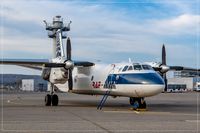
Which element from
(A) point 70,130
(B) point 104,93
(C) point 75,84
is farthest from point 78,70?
(A) point 70,130

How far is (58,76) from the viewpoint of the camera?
26.0m

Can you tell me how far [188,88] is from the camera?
107875 mm

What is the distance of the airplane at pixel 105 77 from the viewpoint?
19750 millimetres

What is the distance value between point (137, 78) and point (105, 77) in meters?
3.82

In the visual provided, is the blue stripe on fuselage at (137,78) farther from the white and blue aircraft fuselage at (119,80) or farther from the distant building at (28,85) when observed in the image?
the distant building at (28,85)

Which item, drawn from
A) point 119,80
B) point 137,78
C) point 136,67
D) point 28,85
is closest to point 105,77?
point 119,80

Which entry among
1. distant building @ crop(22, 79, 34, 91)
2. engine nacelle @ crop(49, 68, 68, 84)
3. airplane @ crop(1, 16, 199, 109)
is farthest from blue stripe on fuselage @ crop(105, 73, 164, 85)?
distant building @ crop(22, 79, 34, 91)

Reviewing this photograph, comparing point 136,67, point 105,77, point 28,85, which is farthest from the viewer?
point 28,85

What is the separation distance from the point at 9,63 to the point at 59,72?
336 centimetres

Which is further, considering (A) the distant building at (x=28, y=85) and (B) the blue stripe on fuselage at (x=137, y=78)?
(A) the distant building at (x=28, y=85)

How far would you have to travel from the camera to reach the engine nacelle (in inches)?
A: 1005

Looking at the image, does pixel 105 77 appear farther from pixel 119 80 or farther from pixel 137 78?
pixel 137 78

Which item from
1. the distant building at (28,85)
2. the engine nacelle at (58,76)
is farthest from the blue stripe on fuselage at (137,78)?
the distant building at (28,85)

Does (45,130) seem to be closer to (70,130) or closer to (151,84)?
(70,130)
